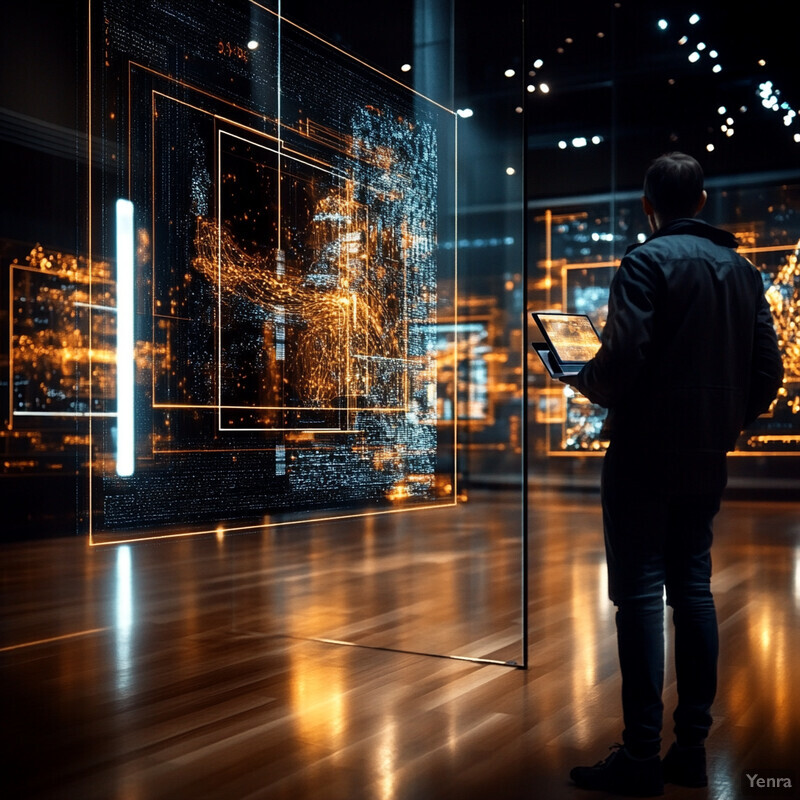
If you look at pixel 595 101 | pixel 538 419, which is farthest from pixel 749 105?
pixel 538 419

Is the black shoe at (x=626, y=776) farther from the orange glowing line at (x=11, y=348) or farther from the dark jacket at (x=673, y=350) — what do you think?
the orange glowing line at (x=11, y=348)

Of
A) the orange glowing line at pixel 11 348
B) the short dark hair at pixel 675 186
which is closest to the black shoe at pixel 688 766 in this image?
the short dark hair at pixel 675 186

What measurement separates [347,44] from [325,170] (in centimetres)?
52

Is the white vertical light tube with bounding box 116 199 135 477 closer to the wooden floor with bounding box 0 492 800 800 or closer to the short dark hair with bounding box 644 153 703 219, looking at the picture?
the wooden floor with bounding box 0 492 800 800

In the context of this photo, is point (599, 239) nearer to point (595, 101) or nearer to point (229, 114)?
point (595, 101)

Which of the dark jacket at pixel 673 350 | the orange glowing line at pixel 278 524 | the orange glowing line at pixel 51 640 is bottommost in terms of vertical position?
the orange glowing line at pixel 51 640

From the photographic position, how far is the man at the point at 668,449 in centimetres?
192

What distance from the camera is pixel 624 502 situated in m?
1.95

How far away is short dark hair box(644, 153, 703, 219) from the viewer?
2.04 meters

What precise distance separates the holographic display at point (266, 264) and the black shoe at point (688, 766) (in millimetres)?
1886

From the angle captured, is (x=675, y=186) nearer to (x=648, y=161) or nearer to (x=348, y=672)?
(x=348, y=672)

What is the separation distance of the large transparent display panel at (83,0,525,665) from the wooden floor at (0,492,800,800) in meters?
0.16

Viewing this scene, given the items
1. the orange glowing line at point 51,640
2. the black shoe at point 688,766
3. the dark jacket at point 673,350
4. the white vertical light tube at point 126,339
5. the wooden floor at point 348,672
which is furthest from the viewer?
the white vertical light tube at point 126,339

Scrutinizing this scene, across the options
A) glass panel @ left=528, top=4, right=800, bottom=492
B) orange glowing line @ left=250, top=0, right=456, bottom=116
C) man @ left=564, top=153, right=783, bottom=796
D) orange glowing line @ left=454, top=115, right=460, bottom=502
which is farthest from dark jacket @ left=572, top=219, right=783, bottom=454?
glass panel @ left=528, top=4, right=800, bottom=492
